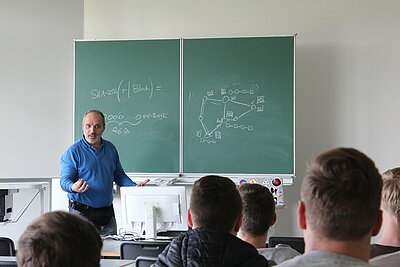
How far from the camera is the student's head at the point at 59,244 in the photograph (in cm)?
107

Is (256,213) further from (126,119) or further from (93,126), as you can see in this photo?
(126,119)

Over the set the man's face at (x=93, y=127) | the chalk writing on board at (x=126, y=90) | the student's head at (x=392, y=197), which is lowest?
the student's head at (x=392, y=197)

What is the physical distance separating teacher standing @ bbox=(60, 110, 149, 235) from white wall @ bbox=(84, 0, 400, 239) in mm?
1750

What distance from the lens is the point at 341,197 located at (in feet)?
3.99

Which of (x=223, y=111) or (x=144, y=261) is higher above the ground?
(x=223, y=111)

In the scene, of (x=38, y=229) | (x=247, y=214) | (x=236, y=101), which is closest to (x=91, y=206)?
(x=236, y=101)

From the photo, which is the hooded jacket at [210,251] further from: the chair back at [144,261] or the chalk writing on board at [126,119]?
the chalk writing on board at [126,119]

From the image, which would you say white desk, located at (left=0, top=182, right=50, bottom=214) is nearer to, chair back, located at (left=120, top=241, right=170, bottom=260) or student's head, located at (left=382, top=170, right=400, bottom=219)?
chair back, located at (left=120, top=241, right=170, bottom=260)

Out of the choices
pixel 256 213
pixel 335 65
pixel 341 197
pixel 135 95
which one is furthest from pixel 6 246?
pixel 335 65

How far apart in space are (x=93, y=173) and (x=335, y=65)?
2.72m

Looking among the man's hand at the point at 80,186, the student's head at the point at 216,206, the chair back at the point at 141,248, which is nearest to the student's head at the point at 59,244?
the student's head at the point at 216,206

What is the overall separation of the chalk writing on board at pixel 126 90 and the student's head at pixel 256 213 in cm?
340

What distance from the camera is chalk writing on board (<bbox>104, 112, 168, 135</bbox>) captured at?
577cm

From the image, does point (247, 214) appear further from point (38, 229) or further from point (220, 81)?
point (220, 81)
